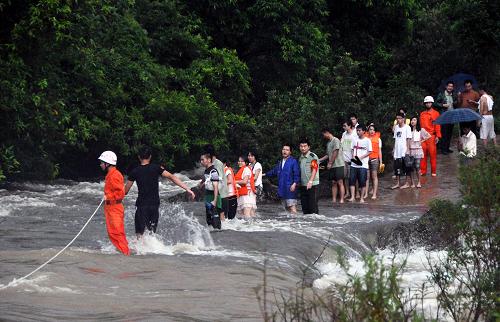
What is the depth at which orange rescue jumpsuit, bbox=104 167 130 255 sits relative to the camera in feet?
48.0

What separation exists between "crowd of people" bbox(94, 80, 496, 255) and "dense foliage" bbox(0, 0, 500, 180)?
5.82 feet

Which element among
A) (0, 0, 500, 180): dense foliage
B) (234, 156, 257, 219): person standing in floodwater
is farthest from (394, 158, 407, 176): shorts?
(234, 156, 257, 219): person standing in floodwater

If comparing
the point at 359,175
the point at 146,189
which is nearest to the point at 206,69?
the point at 359,175

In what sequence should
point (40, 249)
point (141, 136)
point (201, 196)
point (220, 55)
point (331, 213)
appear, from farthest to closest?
point (220, 55) → point (141, 136) → point (201, 196) → point (331, 213) → point (40, 249)

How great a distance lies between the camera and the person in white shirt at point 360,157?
2242 cm

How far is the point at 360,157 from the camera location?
22.5 meters

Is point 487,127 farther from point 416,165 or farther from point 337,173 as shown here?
point 337,173

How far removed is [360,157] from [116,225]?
8.67m

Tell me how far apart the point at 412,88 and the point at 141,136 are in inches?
347

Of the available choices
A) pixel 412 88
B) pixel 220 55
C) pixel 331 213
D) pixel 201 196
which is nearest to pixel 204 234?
pixel 331 213

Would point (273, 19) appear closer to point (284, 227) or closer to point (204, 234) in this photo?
point (284, 227)

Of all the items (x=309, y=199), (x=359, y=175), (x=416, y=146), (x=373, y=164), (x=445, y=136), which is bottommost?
(x=309, y=199)

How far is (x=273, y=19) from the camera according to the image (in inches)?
1210

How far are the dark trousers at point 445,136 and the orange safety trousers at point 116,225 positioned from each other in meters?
14.2
